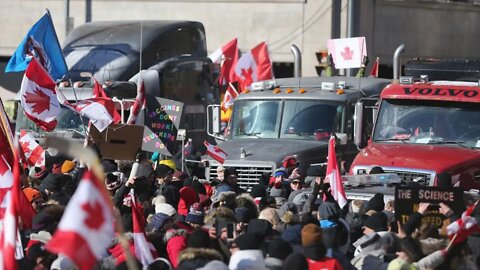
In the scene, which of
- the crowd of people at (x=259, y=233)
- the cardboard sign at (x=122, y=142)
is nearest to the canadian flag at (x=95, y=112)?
the cardboard sign at (x=122, y=142)

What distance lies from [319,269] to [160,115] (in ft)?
35.3

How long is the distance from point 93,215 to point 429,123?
10.2m

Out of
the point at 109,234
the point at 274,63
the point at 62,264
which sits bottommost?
the point at 274,63

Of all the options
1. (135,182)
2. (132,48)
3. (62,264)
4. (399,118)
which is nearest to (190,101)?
(132,48)

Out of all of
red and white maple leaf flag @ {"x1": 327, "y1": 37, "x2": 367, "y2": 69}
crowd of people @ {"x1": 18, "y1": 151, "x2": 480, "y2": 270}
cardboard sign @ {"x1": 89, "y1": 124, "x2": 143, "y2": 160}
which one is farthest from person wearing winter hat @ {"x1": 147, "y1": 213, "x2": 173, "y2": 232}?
red and white maple leaf flag @ {"x1": 327, "y1": 37, "x2": 367, "y2": 69}

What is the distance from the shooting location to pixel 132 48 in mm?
25828

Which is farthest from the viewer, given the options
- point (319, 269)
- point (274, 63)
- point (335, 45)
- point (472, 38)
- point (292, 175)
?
point (472, 38)

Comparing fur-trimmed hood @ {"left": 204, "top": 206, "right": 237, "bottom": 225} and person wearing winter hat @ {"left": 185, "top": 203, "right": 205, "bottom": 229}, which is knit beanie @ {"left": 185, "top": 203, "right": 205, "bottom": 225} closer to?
person wearing winter hat @ {"left": 185, "top": 203, "right": 205, "bottom": 229}

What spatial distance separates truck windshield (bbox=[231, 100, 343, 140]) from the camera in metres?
20.0

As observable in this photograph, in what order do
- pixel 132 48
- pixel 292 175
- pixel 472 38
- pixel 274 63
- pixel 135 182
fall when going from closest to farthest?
1. pixel 135 182
2. pixel 292 175
3. pixel 132 48
4. pixel 274 63
5. pixel 472 38

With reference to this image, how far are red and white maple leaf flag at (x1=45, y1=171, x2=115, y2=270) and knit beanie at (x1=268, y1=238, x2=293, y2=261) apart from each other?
2.08m

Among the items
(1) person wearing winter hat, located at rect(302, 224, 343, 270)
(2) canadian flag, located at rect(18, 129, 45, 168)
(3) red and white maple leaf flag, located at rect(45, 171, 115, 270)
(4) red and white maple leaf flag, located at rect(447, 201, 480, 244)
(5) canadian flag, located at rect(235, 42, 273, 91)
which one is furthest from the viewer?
(5) canadian flag, located at rect(235, 42, 273, 91)

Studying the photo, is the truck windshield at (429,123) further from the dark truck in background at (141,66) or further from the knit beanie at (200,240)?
the knit beanie at (200,240)

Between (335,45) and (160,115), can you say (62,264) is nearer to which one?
(160,115)
